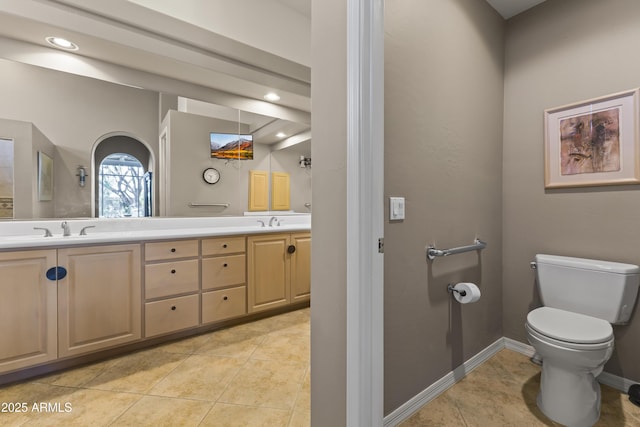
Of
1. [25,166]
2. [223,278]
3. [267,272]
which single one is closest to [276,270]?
[267,272]

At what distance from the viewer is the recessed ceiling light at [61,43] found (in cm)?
201

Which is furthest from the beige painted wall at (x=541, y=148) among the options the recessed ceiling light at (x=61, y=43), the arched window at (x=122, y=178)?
the recessed ceiling light at (x=61, y=43)

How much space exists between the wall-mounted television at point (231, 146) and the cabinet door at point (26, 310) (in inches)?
66.7

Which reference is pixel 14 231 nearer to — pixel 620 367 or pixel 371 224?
pixel 371 224

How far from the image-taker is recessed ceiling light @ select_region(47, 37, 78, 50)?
201 centimetres

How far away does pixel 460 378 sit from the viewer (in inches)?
67.2

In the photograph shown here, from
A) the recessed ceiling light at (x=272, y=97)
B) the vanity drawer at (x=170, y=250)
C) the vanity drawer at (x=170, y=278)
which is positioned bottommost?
the vanity drawer at (x=170, y=278)

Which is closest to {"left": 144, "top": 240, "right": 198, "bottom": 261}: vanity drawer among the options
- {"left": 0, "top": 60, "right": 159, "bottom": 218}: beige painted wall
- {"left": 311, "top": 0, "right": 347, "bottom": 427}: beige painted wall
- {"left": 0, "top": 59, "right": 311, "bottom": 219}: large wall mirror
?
{"left": 0, "top": 59, "right": 311, "bottom": 219}: large wall mirror

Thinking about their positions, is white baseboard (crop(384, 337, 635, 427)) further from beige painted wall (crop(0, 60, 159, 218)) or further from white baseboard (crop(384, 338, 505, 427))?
Result: beige painted wall (crop(0, 60, 159, 218))

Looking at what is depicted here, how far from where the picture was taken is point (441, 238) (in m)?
1.54

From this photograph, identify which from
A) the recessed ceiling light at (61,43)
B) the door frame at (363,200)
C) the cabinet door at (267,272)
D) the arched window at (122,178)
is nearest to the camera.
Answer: the door frame at (363,200)

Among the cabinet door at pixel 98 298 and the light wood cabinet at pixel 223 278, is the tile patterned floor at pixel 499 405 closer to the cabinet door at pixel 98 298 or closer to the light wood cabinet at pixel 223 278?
the light wood cabinet at pixel 223 278

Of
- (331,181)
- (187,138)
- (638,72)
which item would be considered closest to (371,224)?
(331,181)

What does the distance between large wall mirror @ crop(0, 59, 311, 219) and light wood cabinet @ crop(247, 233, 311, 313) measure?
0.67m
